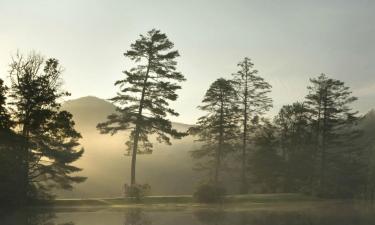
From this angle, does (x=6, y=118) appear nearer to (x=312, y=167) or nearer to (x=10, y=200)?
(x=10, y=200)

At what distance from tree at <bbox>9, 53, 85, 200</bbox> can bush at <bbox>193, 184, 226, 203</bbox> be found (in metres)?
11.7

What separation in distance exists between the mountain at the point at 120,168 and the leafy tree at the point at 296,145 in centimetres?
1592

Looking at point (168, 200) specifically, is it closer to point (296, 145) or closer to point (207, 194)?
point (207, 194)

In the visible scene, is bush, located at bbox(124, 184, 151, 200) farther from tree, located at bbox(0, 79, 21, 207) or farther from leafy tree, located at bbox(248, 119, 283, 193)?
leafy tree, located at bbox(248, 119, 283, 193)

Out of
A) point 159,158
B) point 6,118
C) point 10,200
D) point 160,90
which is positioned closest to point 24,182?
point 10,200

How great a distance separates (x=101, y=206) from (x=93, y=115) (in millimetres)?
84085

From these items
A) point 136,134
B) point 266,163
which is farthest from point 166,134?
point 266,163

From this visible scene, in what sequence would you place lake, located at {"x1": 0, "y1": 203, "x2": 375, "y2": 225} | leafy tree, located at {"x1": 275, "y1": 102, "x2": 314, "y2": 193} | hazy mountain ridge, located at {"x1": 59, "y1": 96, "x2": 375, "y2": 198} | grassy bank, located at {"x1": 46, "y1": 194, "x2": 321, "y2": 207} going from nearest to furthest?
lake, located at {"x1": 0, "y1": 203, "x2": 375, "y2": 225} → grassy bank, located at {"x1": 46, "y1": 194, "x2": 321, "y2": 207} → leafy tree, located at {"x1": 275, "y1": 102, "x2": 314, "y2": 193} → hazy mountain ridge, located at {"x1": 59, "y1": 96, "x2": 375, "y2": 198}

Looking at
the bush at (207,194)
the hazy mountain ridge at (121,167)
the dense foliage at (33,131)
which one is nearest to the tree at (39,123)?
the dense foliage at (33,131)

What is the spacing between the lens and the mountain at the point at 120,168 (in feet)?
229

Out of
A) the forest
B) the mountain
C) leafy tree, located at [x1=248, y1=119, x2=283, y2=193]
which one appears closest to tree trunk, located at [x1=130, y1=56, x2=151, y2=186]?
the forest

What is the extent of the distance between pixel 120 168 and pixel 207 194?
130 ft

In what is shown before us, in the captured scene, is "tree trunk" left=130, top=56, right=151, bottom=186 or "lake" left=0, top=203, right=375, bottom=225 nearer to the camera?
"lake" left=0, top=203, right=375, bottom=225

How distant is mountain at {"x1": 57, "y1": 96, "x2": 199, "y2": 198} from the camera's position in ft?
229
